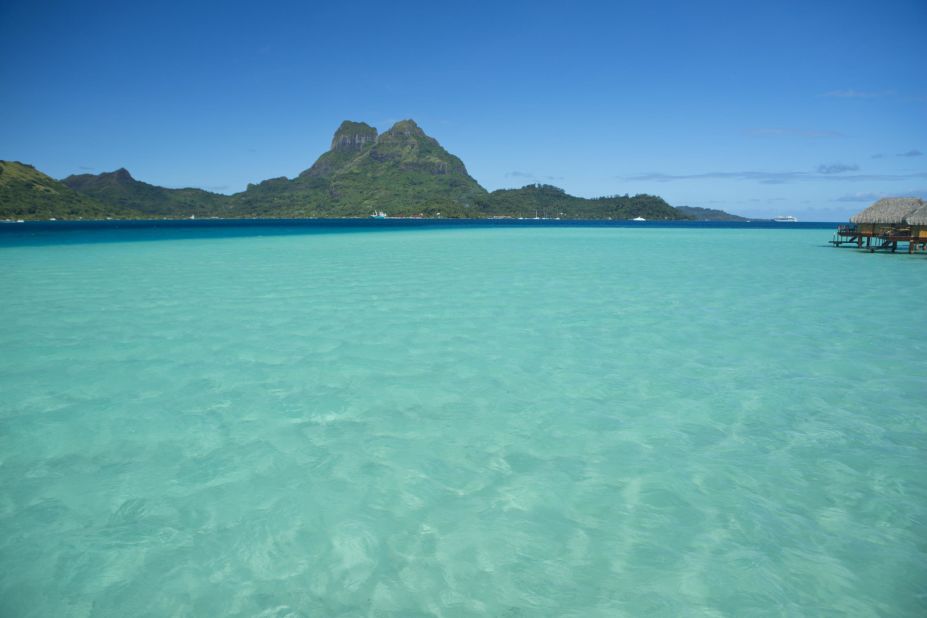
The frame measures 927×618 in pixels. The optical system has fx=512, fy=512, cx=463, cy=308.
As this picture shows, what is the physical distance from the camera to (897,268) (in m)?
24.7

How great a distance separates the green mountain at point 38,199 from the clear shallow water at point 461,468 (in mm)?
180684

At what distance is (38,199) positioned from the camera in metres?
156

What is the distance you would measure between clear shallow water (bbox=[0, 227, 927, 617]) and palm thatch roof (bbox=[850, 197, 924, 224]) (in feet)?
100

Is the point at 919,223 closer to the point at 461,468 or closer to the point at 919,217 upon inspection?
the point at 919,217

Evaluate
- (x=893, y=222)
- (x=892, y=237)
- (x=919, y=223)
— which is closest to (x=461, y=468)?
(x=919, y=223)

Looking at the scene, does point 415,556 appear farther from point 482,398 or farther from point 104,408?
point 104,408

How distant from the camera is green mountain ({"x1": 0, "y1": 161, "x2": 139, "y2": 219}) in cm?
14638

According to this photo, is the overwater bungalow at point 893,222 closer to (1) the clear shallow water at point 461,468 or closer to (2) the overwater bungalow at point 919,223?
(2) the overwater bungalow at point 919,223

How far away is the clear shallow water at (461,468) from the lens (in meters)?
3.34

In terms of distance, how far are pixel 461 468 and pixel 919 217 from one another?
39407 mm

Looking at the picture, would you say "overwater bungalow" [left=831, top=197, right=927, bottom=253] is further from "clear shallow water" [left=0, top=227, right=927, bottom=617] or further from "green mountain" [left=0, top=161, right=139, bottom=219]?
"green mountain" [left=0, top=161, right=139, bottom=219]

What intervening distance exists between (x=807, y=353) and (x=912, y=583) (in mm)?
6507

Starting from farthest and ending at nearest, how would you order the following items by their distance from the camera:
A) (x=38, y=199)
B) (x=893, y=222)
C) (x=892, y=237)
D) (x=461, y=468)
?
(x=38, y=199), (x=893, y=222), (x=892, y=237), (x=461, y=468)

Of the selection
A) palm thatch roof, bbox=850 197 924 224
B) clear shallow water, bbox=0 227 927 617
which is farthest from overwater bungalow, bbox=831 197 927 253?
clear shallow water, bbox=0 227 927 617
